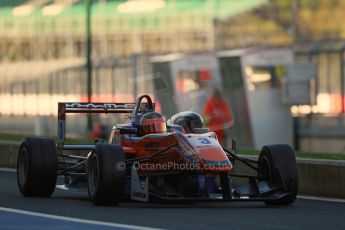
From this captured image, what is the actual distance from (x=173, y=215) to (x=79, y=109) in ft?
14.0

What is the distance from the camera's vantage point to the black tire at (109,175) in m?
14.5

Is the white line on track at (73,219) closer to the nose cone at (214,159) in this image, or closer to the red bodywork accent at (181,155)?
the red bodywork accent at (181,155)

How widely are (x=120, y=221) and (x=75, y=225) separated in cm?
61

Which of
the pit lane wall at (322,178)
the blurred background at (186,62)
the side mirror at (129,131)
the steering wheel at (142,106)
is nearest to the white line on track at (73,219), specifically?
the side mirror at (129,131)

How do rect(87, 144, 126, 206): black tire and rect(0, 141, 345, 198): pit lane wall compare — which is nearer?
rect(87, 144, 126, 206): black tire

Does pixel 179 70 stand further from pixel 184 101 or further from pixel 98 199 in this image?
pixel 98 199

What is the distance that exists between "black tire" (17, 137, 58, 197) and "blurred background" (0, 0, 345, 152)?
18.2 m

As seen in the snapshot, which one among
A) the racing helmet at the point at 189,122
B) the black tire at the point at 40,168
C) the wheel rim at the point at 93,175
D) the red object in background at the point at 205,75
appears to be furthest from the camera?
the red object in background at the point at 205,75

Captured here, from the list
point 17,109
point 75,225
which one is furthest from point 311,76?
point 75,225

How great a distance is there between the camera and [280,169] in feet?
50.3

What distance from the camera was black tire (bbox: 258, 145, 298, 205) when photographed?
15266mm

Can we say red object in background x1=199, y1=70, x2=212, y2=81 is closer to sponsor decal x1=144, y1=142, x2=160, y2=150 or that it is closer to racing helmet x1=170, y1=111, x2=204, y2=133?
racing helmet x1=170, y1=111, x2=204, y2=133

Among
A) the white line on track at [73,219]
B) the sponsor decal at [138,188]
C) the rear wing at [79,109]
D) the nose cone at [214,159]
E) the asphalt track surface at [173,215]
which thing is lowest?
the asphalt track surface at [173,215]

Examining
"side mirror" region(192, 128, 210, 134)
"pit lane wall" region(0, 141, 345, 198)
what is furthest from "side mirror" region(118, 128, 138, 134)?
"pit lane wall" region(0, 141, 345, 198)
